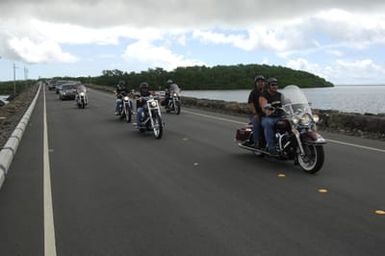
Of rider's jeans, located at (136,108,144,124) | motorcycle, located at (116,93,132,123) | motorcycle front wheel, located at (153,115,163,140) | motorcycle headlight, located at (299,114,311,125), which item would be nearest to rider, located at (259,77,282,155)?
motorcycle headlight, located at (299,114,311,125)

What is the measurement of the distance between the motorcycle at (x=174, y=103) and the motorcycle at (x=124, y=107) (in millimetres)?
3261

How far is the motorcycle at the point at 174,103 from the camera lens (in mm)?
24609

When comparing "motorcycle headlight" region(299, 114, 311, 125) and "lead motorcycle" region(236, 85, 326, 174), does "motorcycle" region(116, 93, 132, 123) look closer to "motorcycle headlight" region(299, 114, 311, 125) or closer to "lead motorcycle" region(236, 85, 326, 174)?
"lead motorcycle" region(236, 85, 326, 174)

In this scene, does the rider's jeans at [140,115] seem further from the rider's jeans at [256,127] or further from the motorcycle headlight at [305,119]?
the motorcycle headlight at [305,119]

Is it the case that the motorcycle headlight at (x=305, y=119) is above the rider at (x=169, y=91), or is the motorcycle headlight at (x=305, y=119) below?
above

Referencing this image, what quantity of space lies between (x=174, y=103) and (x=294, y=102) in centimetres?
1545

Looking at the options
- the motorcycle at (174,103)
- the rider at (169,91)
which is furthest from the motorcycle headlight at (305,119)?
the rider at (169,91)

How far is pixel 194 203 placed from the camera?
7141 mm

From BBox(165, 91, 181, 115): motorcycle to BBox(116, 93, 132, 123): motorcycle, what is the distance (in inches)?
128

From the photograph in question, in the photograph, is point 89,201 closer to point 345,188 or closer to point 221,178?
point 221,178

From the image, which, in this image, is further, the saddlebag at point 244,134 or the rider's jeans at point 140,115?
the rider's jeans at point 140,115

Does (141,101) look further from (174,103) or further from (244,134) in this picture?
(174,103)

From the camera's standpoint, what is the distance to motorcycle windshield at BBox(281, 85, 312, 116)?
371 inches

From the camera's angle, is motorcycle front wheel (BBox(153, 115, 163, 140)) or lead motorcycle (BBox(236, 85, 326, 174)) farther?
motorcycle front wheel (BBox(153, 115, 163, 140))
